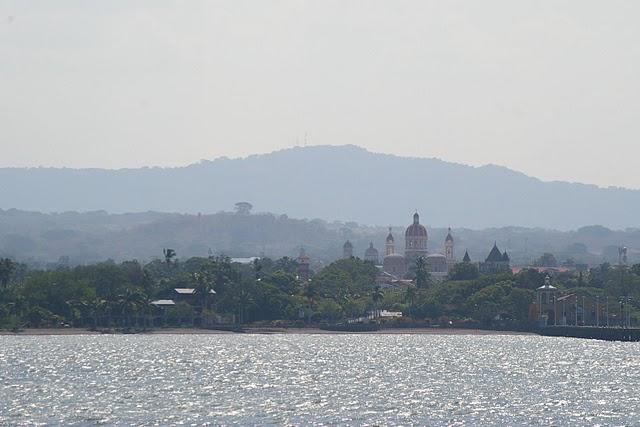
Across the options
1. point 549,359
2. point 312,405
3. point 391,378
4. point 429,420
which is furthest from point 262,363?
point 429,420

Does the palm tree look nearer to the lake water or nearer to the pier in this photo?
the lake water

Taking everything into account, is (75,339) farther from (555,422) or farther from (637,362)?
(555,422)

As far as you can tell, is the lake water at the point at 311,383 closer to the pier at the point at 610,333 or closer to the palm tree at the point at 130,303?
the pier at the point at 610,333

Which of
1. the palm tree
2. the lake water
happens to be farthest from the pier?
the palm tree

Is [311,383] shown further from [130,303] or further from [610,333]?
[610,333]

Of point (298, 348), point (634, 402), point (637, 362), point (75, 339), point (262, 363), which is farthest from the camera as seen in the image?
point (75, 339)

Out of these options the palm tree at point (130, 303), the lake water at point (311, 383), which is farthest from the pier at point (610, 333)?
the palm tree at point (130, 303)

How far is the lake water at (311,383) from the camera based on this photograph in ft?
279

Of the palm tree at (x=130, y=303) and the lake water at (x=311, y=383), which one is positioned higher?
the palm tree at (x=130, y=303)

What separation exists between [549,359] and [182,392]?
54.8 meters

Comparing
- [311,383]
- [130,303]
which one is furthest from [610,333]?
[311,383]

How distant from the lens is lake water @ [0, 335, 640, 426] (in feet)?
279

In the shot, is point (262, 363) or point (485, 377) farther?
point (262, 363)

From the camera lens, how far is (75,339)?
178 meters
